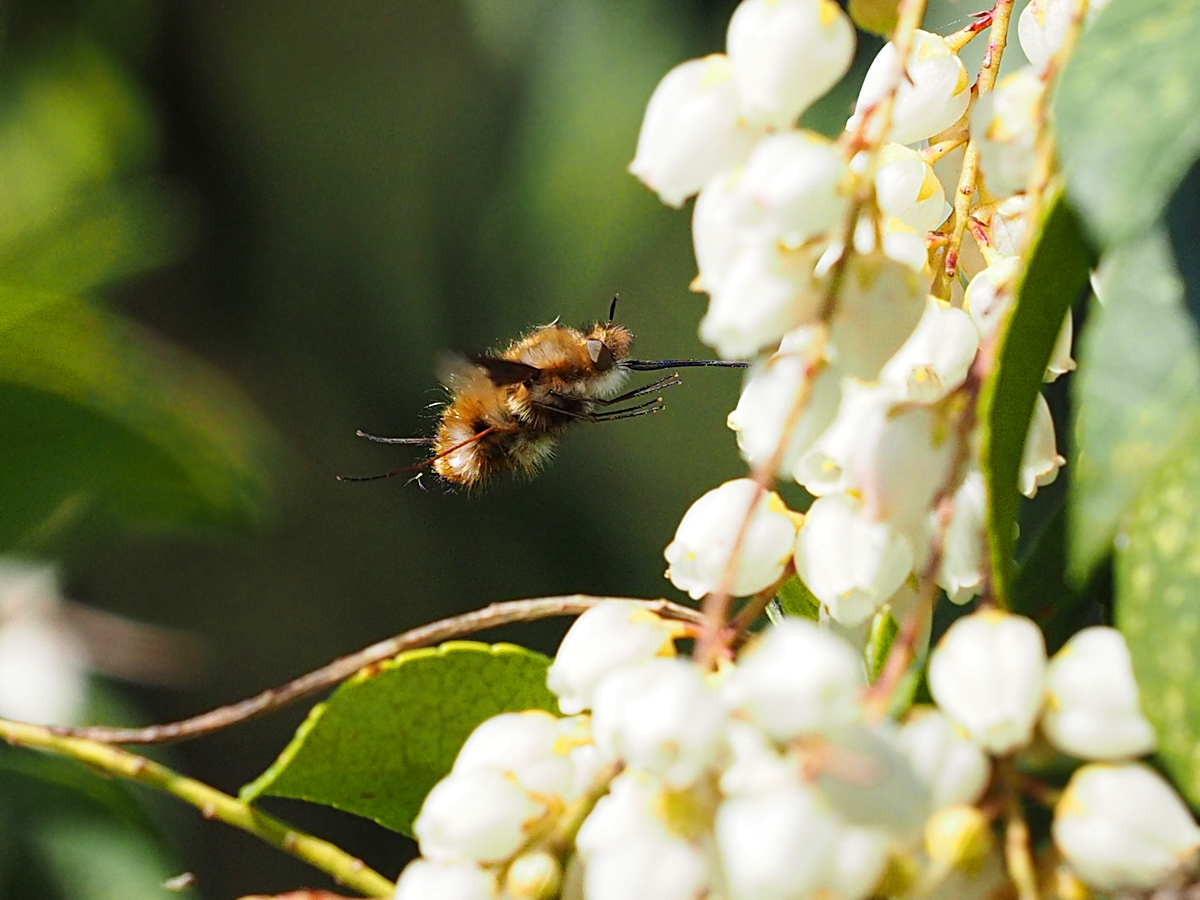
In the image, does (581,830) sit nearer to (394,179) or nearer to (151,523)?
(151,523)

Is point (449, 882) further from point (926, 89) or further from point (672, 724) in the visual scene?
point (926, 89)

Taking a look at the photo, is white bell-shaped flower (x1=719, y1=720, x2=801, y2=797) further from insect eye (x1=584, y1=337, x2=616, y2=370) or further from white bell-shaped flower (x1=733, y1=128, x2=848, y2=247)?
insect eye (x1=584, y1=337, x2=616, y2=370)

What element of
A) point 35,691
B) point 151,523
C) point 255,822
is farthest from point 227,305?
point 255,822

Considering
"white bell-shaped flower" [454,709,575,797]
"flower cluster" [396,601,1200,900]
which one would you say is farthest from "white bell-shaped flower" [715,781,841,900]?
"white bell-shaped flower" [454,709,575,797]

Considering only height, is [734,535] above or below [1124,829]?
above

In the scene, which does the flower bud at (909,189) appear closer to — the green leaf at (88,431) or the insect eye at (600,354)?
the green leaf at (88,431)

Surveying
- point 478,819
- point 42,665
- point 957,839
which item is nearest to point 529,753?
point 478,819

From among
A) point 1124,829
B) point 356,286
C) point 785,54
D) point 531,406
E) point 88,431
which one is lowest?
point 1124,829
